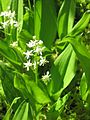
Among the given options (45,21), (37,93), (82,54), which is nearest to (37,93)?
(37,93)

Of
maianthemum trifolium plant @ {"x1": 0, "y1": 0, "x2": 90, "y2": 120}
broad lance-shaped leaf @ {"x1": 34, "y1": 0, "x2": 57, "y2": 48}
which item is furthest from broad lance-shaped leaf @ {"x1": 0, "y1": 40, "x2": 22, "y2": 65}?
broad lance-shaped leaf @ {"x1": 34, "y1": 0, "x2": 57, "y2": 48}

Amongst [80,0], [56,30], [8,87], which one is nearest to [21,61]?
[8,87]

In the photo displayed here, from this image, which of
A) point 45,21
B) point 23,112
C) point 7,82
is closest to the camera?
point 23,112

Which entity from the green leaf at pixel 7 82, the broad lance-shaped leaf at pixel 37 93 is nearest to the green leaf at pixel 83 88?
the broad lance-shaped leaf at pixel 37 93

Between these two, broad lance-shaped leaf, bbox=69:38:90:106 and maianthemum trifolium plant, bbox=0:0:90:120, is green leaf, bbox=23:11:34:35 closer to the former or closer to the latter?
maianthemum trifolium plant, bbox=0:0:90:120

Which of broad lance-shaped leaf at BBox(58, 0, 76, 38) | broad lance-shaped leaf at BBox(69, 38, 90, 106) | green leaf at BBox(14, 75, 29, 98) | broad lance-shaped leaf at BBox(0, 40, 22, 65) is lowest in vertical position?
green leaf at BBox(14, 75, 29, 98)

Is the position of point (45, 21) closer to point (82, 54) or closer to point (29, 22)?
point (29, 22)

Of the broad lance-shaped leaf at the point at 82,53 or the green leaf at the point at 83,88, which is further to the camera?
the green leaf at the point at 83,88

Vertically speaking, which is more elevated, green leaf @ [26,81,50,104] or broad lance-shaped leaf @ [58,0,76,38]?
broad lance-shaped leaf @ [58,0,76,38]

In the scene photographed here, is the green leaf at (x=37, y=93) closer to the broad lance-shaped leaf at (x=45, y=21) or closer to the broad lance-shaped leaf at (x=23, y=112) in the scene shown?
the broad lance-shaped leaf at (x=23, y=112)
